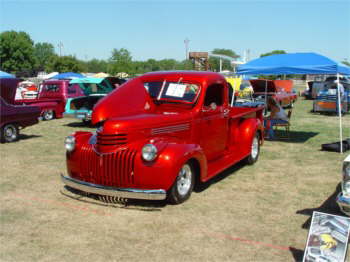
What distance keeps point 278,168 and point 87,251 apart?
4.83 m

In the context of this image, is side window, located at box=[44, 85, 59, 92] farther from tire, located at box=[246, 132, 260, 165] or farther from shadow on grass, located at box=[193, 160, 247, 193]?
shadow on grass, located at box=[193, 160, 247, 193]

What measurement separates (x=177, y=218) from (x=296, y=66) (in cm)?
651

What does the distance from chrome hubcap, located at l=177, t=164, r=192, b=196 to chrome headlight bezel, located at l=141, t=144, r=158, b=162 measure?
573 millimetres

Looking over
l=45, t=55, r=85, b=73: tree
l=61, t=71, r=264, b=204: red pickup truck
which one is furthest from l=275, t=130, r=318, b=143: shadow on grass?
l=45, t=55, r=85, b=73: tree

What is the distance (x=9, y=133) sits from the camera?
1055 cm

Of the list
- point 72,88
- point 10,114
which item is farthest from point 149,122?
point 72,88

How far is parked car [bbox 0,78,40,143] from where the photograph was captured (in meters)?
10.2

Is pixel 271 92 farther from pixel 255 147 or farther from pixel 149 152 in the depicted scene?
pixel 149 152

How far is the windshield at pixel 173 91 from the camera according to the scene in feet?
20.2

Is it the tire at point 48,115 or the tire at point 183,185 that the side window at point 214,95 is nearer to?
the tire at point 183,185

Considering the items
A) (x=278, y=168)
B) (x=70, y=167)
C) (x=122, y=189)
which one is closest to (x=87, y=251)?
(x=122, y=189)

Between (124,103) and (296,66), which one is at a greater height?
(296,66)

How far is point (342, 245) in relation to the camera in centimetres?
338

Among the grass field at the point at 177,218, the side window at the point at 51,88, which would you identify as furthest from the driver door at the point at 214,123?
the side window at the point at 51,88
